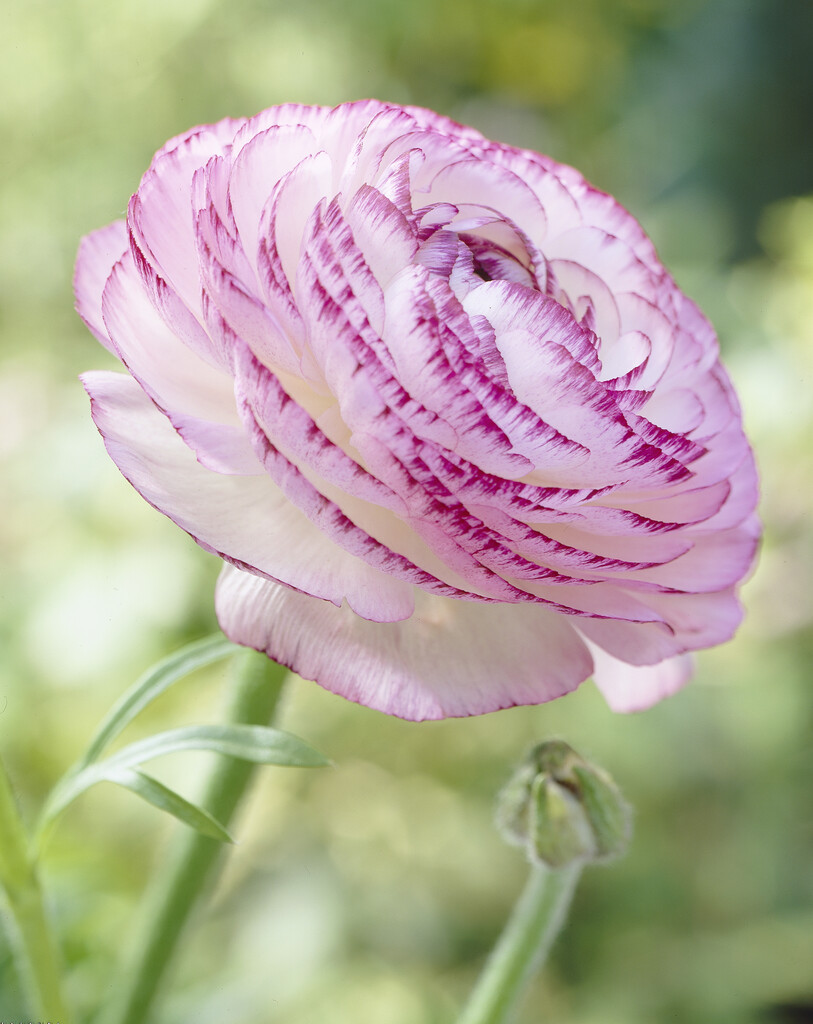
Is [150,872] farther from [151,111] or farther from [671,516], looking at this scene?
[151,111]

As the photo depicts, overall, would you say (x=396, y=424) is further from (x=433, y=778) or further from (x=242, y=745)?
(x=433, y=778)

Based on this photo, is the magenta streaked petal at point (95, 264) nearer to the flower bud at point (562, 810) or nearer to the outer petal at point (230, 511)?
the outer petal at point (230, 511)

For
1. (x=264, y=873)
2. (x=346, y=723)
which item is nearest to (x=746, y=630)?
(x=346, y=723)

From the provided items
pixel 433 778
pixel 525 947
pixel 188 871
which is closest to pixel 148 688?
pixel 188 871

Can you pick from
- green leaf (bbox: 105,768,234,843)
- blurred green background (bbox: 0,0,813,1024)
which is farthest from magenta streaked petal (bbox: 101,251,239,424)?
blurred green background (bbox: 0,0,813,1024)

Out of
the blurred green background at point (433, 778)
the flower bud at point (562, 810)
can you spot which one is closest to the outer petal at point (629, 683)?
the flower bud at point (562, 810)

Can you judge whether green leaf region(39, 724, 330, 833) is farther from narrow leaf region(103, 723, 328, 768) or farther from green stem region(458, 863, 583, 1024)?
green stem region(458, 863, 583, 1024)
